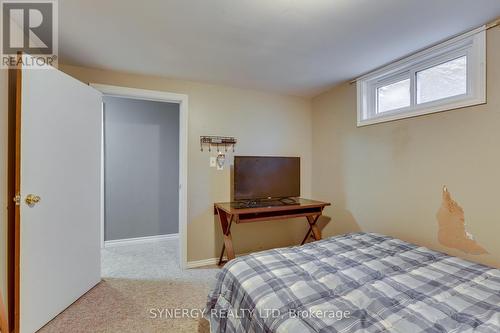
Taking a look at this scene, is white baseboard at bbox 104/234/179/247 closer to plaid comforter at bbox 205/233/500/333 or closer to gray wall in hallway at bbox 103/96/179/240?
gray wall in hallway at bbox 103/96/179/240

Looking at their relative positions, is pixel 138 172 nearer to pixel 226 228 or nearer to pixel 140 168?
pixel 140 168

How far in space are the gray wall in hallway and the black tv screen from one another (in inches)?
63.7

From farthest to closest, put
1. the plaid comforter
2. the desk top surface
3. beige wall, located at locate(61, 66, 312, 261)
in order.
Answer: beige wall, located at locate(61, 66, 312, 261)
the desk top surface
the plaid comforter

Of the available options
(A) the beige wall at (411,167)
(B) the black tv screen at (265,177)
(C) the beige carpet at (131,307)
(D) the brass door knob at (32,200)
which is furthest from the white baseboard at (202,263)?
(D) the brass door knob at (32,200)

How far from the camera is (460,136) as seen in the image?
1.91m

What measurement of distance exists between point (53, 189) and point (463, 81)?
3368 mm

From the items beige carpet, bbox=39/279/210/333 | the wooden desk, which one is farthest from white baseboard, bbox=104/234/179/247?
the wooden desk

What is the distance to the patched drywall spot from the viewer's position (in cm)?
186

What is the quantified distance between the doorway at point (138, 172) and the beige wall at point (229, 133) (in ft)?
2.35

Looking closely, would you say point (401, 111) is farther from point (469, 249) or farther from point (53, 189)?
point (53, 189)

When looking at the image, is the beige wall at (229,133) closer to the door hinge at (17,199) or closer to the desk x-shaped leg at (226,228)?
the desk x-shaped leg at (226,228)

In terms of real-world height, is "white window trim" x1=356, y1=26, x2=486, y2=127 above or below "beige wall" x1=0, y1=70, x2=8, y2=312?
above

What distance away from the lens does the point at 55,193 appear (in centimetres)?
188

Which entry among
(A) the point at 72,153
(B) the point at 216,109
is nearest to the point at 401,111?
(B) the point at 216,109
